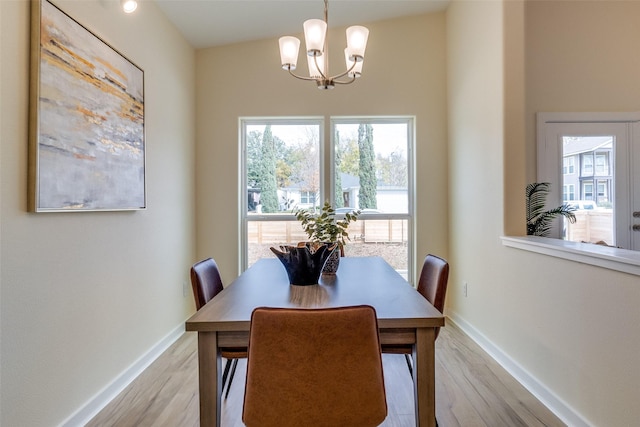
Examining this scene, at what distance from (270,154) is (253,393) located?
2.79 m

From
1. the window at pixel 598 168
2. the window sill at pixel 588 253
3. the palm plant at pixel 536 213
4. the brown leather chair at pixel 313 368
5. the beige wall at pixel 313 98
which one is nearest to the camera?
the brown leather chair at pixel 313 368

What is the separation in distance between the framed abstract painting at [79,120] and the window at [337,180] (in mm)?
1380

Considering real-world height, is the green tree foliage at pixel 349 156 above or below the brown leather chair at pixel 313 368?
above

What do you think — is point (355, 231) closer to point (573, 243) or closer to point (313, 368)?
point (573, 243)

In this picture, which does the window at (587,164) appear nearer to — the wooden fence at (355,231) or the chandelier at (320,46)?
the wooden fence at (355,231)

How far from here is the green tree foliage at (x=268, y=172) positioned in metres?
3.56

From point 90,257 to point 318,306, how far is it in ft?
4.59

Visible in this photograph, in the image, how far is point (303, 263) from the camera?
5.57 ft

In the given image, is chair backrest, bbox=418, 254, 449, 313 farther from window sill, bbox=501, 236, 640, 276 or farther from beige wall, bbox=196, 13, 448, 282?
beige wall, bbox=196, 13, 448, 282

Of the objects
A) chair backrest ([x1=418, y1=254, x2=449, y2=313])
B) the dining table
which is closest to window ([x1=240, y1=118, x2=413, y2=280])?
chair backrest ([x1=418, y1=254, x2=449, y2=313])

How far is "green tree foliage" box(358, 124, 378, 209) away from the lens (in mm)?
3559

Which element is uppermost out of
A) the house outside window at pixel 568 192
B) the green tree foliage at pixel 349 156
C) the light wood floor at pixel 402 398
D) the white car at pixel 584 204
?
the green tree foliage at pixel 349 156

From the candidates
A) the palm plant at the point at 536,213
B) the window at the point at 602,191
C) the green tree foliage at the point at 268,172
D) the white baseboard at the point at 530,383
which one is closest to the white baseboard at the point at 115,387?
the green tree foliage at the point at 268,172

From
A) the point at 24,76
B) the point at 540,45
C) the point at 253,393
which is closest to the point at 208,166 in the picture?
the point at 24,76
